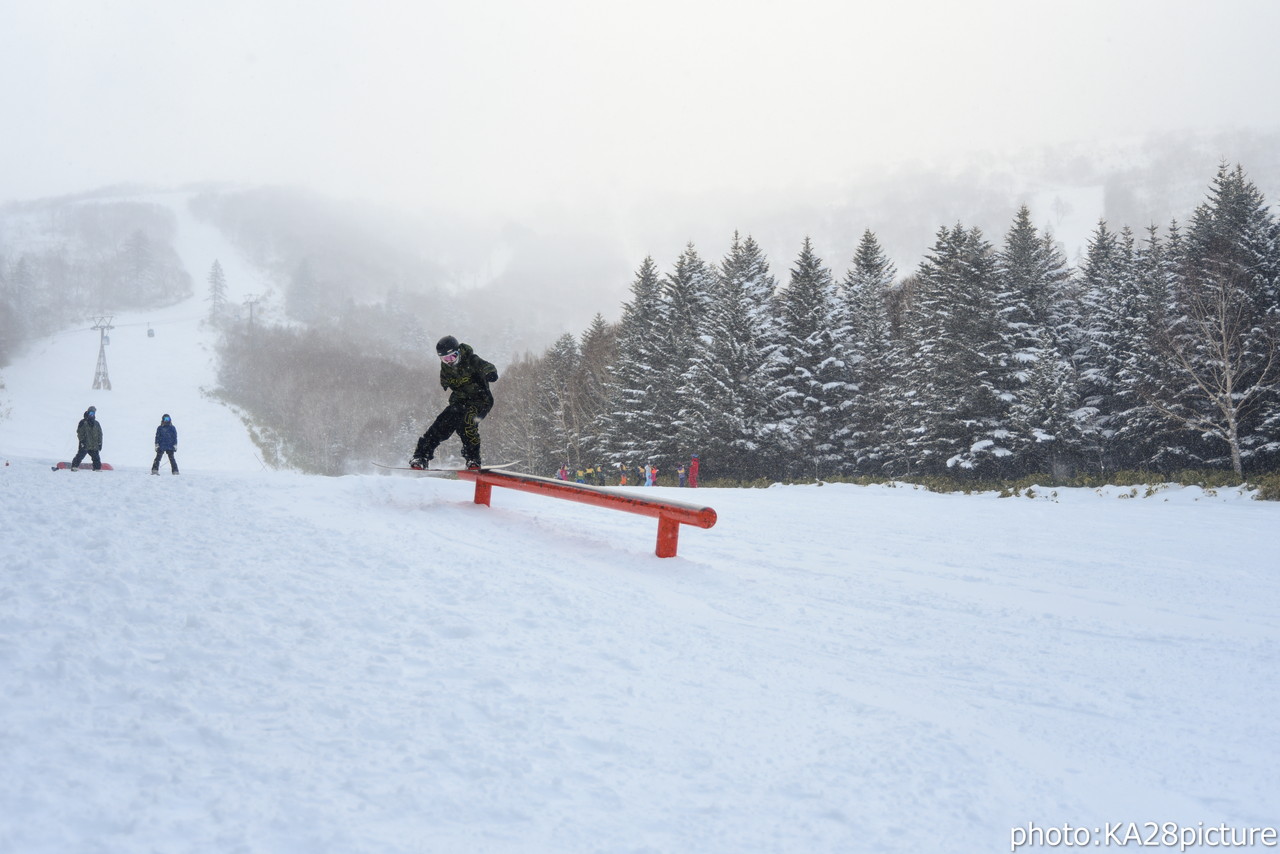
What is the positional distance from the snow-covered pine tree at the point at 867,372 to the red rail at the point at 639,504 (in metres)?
25.1

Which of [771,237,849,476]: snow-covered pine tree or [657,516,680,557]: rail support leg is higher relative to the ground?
[771,237,849,476]: snow-covered pine tree

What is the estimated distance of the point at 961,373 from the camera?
28438mm

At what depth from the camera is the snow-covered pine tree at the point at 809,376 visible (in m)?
31.5

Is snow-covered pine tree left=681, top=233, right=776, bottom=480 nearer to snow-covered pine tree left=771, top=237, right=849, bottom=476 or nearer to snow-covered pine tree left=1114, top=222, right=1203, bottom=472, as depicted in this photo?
snow-covered pine tree left=771, top=237, right=849, bottom=476

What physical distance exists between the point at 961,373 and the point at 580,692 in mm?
28602

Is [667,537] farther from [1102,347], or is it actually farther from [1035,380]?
[1102,347]

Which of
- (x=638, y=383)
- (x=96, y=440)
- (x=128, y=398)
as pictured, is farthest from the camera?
(x=128, y=398)

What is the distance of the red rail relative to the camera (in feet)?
21.8

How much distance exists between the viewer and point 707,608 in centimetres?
516

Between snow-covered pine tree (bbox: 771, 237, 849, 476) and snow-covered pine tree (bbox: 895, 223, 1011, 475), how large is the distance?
3065mm

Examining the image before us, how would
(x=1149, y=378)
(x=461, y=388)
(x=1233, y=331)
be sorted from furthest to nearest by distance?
Answer: (x=1149, y=378), (x=1233, y=331), (x=461, y=388)

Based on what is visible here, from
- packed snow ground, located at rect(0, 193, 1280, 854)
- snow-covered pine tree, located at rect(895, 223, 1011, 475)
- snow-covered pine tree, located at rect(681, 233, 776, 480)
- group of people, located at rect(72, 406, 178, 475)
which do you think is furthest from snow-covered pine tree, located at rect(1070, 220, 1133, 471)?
group of people, located at rect(72, 406, 178, 475)

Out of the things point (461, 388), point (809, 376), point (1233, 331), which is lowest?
point (461, 388)

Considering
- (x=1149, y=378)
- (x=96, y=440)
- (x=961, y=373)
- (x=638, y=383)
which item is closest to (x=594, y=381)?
(x=638, y=383)
